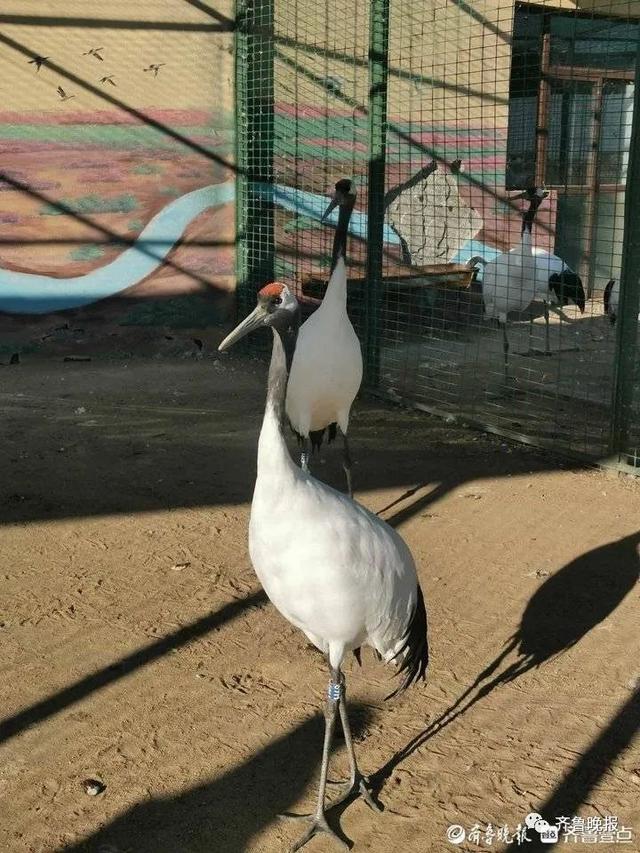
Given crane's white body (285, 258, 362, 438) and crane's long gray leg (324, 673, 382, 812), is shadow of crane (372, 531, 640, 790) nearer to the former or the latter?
crane's long gray leg (324, 673, 382, 812)

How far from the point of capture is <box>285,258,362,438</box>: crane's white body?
4.68 meters

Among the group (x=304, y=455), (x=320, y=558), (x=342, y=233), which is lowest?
(x=304, y=455)

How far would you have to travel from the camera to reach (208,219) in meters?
8.71

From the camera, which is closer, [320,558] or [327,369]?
[320,558]

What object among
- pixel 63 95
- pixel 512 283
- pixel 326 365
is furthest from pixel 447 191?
pixel 326 365

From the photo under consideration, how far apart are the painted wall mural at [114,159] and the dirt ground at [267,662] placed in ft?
9.60

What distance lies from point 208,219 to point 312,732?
6473 mm

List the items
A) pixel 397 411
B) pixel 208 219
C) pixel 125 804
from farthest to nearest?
pixel 208 219, pixel 397 411, pixel 125 804

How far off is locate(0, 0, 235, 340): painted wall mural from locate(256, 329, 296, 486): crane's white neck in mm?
6186

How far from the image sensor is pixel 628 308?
5.29m

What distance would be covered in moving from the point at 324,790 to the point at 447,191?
26.8ft

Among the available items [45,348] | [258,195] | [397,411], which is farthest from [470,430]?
[45,348]

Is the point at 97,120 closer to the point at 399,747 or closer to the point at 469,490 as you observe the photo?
the point at 469,490

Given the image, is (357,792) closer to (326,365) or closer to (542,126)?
(326,365)
